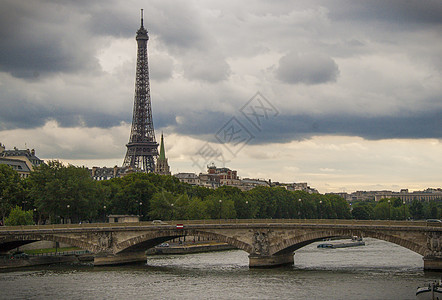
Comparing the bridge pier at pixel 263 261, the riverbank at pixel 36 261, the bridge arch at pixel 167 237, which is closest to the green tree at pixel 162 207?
the riverbank at pixel 36 261

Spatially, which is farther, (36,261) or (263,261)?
(36,261)

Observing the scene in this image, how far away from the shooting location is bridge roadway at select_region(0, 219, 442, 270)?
69.8 m

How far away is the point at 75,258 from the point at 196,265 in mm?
17966

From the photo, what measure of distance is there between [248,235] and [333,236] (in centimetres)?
1000

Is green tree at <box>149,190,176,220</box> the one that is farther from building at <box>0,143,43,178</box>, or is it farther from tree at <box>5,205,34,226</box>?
building at <box>0,143,43,178</box>

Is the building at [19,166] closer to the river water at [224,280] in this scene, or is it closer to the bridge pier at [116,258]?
the bridge pier at [116,258]

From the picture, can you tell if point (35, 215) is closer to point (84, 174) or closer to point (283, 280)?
point (84, 174)

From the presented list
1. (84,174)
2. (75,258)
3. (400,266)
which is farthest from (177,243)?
(400,266)

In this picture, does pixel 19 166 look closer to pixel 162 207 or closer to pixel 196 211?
pixel 162 207

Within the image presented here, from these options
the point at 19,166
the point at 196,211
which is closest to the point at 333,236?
the point at 196,211

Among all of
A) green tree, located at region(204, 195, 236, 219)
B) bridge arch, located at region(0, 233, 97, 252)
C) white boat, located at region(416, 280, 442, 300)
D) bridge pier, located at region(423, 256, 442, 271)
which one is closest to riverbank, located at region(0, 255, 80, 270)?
bridge arch, located at region(0, 233, 97, 252)

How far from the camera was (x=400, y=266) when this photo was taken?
77.2 meters

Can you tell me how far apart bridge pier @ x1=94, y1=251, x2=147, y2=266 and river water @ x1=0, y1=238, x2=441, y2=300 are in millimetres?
1739

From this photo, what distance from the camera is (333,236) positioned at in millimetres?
74875
